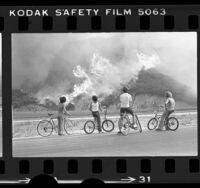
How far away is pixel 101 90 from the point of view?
893 centimetres

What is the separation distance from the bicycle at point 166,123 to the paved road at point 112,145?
0.25 feet

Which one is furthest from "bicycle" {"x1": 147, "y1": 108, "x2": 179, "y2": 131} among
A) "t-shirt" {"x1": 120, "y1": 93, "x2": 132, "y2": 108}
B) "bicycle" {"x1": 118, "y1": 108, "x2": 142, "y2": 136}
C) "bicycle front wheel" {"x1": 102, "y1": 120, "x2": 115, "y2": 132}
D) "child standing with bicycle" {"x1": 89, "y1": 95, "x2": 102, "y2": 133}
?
"child standing with bicycle" {"x1": 89, "y1": 95, "x2": 102, "y2": 133}

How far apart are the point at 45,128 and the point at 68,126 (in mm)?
340

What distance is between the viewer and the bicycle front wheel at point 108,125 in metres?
8.97

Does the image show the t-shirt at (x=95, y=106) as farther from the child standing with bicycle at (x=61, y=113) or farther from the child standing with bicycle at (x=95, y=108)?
the child standing with bicycle at (x=61, y=113)

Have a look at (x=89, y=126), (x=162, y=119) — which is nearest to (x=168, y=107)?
(x=162, y=119)

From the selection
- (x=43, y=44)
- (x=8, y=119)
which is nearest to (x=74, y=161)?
(x=8, y=119)

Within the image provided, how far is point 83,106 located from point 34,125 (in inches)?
30.3

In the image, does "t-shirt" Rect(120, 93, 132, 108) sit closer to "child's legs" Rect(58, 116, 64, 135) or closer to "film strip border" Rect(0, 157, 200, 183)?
"film strip border" Rect(0, 157, 200, 183)

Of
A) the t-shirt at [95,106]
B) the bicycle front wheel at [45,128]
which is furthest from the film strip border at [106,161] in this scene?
the t-shirt at [95,106]

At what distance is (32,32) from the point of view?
8875 mm

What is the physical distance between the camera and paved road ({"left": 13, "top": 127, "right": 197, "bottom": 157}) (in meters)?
8.94

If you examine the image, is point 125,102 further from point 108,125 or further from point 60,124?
point 60,124

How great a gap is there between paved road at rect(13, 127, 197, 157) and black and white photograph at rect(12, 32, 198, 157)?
0.01 metres
